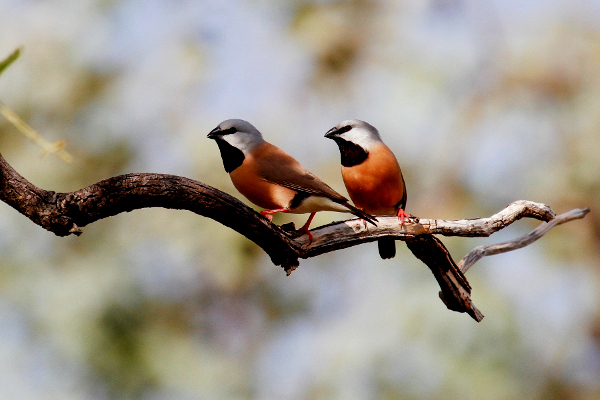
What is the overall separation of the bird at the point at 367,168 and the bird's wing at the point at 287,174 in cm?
61

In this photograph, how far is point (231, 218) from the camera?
3.13 metres

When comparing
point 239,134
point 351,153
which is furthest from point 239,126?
point 351,153

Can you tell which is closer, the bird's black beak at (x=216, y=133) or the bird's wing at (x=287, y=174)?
the bird's wing at (x=287, y=174)

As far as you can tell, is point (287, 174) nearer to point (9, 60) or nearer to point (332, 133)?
point (332, 133)

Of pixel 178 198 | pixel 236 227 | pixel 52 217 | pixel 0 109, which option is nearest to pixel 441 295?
pixel 236 227

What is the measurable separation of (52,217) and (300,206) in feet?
4.88

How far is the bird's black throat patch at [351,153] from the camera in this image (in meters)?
4.37

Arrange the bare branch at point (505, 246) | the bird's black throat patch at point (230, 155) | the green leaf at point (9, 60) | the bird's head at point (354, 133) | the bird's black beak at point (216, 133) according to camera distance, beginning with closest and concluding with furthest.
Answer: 1. the green leaf at point (9, 60)
2. the bird's black throat patch at point (230, 155)
3. the bird's black beak at point (216, 133)
4. the bird's head at point (354, 133)
5. the bare branch at point (505, 246)

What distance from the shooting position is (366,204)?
4410mm

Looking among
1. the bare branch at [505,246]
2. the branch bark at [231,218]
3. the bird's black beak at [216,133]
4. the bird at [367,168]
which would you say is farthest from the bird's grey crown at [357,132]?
the bare branch at [505,246]

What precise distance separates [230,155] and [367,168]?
99 centimetres

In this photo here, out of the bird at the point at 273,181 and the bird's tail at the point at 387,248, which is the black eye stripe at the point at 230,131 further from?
the bird's tail at the point at 387,248

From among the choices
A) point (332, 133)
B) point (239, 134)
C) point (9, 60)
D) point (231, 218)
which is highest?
point (332, 133)

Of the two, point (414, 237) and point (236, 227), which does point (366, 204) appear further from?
point (236, 227)
